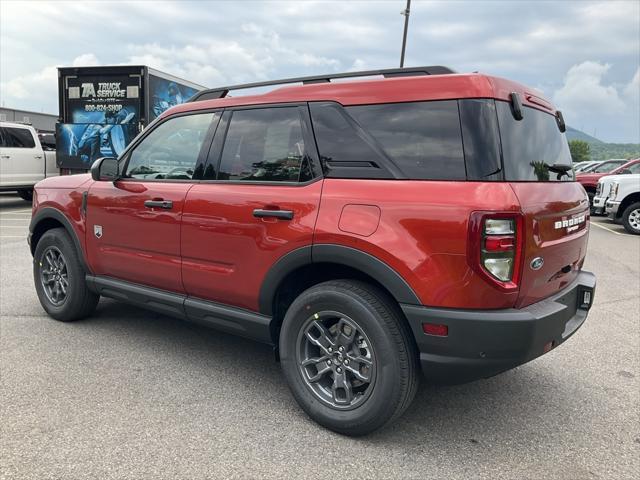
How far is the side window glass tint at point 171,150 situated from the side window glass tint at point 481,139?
181cm

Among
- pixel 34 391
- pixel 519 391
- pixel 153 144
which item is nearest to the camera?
pixel 34 391

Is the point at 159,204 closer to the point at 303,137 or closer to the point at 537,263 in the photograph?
the point at 303,137

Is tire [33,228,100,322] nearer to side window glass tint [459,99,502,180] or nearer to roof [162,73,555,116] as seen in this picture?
roof [162,73,555,116]

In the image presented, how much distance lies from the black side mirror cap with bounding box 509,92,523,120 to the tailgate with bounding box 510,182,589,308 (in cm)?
35

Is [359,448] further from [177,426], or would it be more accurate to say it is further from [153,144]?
[153,144]

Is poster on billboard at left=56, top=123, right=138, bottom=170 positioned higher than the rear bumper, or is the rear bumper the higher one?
poster on billboard at left=56, top=123, right=138, bottom=170

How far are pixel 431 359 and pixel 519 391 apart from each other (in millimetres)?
1274

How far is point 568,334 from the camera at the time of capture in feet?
9.13

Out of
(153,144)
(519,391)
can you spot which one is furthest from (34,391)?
(519,391)

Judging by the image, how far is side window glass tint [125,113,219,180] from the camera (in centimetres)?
353

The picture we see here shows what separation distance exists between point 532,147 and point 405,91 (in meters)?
0.73

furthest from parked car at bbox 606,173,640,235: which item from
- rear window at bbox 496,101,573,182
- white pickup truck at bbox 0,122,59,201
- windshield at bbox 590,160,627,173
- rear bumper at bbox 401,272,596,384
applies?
white pickup truck at bbox 0,122,59,201

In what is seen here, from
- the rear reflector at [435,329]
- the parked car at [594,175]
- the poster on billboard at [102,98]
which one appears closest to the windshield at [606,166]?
the parked car at [594,175]

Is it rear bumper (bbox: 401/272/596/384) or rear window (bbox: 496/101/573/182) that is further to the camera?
rear window (bbox: 496/101/573/182)
